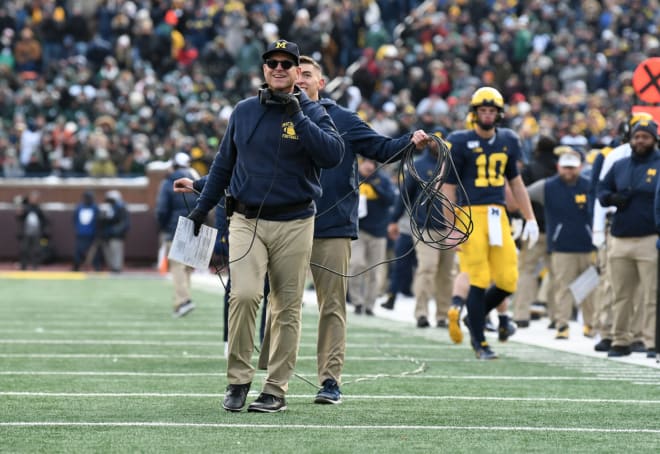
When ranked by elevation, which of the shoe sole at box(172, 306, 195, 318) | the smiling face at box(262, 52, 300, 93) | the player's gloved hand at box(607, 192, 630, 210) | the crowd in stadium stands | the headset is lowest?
the shoe sole at box(172, 306, 195, 318)

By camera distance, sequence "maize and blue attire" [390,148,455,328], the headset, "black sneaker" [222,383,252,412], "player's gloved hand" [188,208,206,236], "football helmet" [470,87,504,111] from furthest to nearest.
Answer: "maize and blue attire" [390,148,455,328] < "football helmet" [470,87,504,111] < "player's gloved hand" [188,208,206,236] < "black sneaker" [222,383,252,412] < the headset

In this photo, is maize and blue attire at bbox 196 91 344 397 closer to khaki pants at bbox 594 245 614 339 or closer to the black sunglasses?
the black sunglasses

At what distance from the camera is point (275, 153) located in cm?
819

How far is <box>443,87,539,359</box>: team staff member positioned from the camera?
466 inches

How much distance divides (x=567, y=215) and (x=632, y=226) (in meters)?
2.72

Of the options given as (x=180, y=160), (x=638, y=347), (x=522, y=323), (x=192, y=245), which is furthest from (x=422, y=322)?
(x=192, y=245)

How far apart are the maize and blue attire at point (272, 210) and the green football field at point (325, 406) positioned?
40 cm

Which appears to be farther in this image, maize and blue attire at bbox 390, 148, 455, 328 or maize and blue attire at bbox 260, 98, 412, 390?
maize and blue attire at bbox 390, 148, 455, 328

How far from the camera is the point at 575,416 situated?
8305 millimetres

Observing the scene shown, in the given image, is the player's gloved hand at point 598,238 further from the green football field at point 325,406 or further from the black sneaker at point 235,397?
the black sneaker at point 235,397

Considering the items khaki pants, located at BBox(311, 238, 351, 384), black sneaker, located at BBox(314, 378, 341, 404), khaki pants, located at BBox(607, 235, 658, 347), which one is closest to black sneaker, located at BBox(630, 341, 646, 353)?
khaki pants, located at BBox(607, 235, 658, 347)

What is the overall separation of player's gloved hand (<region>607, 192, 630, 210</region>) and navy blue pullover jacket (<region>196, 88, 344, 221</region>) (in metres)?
4.78

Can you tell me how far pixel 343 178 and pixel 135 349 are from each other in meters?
4.23

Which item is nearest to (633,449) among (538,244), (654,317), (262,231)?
(262,231)
